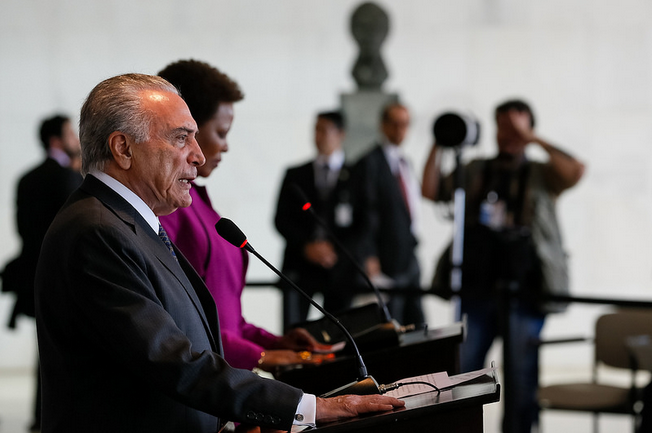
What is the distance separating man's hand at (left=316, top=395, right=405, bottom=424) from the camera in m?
1.45

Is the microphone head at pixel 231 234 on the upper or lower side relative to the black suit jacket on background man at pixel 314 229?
upper

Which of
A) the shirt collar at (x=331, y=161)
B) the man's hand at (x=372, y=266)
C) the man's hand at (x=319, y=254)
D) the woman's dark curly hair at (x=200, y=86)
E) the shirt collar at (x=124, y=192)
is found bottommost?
the man's hand at (x=372, y=266)

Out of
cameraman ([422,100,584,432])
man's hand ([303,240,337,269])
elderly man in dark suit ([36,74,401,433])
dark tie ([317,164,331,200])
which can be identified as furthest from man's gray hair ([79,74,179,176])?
dark tie ([317,164,331,200])

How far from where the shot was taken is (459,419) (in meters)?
1.51

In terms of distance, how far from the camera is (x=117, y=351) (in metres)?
1.37

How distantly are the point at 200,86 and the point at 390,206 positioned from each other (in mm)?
3012

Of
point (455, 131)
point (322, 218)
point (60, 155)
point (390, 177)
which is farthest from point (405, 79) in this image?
point (60, 155)

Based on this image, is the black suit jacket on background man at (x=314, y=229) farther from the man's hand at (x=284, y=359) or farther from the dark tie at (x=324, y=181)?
the man's hand at (x=284, y=359)

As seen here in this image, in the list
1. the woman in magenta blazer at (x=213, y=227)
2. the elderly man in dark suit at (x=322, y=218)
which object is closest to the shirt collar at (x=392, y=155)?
the elderly man in dark suit at (x=322, y=218)

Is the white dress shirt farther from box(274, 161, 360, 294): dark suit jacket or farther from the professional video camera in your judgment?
the professional video camera

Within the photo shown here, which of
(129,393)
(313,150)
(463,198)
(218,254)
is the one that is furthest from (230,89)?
(313,150)

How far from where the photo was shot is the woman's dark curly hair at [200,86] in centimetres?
207

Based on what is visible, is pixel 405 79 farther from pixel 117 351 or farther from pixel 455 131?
pixel 117 351

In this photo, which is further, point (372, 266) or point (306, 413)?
point (372, 266)
